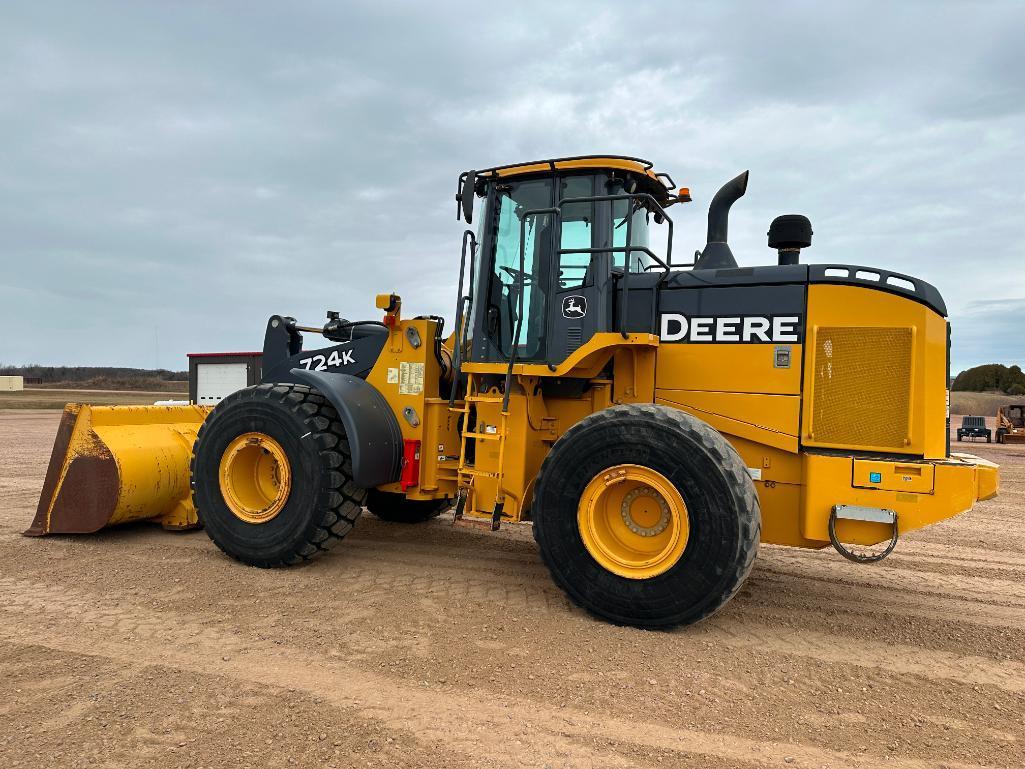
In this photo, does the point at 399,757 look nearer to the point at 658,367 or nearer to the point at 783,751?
the point at 783,751

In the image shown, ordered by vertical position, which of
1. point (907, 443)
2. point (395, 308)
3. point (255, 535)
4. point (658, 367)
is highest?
point (395, 308)

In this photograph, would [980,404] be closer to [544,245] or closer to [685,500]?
[544,245]

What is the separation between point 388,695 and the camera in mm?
3348

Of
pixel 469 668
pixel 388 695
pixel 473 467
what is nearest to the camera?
pixel 388 695

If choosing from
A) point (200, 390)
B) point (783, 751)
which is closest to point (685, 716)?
point (783, 751)

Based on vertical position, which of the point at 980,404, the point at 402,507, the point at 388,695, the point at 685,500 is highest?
the point at 980,404

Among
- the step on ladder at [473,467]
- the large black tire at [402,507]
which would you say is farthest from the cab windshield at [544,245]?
the large black tire at [402,507]

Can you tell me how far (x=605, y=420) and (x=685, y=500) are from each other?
2.17 ft

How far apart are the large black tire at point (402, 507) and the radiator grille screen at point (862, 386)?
146 inches

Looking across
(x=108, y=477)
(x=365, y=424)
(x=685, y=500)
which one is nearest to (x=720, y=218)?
(x=685, y=500)

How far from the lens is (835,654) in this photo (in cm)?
405

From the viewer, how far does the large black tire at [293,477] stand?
5.25m

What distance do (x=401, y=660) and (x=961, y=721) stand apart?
8.71 feet

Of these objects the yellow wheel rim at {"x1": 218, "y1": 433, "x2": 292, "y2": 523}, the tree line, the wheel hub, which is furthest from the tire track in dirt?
the tree line
